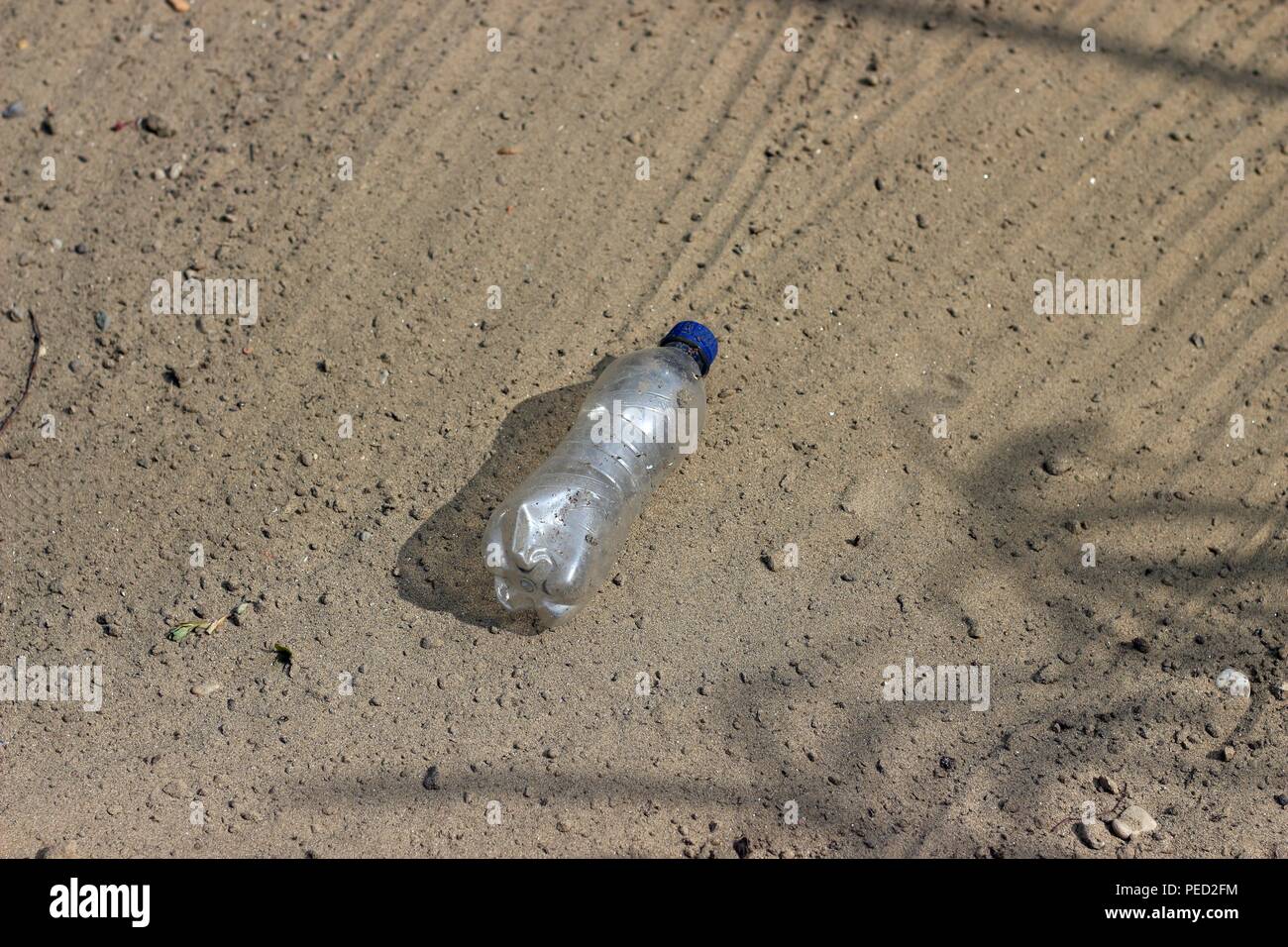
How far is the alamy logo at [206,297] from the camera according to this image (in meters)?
3.96

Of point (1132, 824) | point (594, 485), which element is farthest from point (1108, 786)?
point (594, 485)

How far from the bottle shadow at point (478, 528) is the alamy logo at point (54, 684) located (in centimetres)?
94

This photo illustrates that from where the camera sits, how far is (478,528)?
3545 mm

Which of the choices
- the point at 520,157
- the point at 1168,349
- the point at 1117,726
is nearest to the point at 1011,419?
the point at 1168,349

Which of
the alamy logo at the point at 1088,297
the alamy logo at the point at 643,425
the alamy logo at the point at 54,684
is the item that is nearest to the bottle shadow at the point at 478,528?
the alamy logo at the point at 643,425

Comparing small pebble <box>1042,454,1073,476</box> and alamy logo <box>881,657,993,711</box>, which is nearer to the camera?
alamy logo <box>881,657,993,711</box>

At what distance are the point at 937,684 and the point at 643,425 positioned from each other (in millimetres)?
1213

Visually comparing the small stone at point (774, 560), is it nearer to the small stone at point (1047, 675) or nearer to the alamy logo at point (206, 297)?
the small stone at point (1047, 675)

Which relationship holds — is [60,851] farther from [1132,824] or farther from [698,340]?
[1132,824]

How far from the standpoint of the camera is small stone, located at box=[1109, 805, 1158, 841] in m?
3.03

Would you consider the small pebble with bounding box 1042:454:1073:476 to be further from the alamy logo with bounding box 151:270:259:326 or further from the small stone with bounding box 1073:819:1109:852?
the alamy logo with bounding box 151:270:259:326

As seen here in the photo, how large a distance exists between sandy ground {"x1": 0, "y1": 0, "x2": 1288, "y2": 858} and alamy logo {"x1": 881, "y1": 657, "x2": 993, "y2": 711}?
37mm

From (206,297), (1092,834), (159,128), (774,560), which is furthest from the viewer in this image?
(159,128)

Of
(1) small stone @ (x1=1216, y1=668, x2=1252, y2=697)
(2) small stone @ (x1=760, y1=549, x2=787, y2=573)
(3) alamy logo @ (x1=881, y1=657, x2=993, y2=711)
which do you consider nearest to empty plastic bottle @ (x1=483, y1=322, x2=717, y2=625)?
(2) small stone @ (x1=760, y1=549, x2=787, y2=573)
